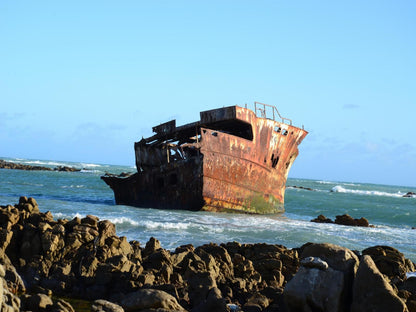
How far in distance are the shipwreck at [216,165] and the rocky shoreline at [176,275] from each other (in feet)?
26.0

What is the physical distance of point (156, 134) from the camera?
62.4 feet

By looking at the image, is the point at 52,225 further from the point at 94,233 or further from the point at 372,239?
the point at 372,239

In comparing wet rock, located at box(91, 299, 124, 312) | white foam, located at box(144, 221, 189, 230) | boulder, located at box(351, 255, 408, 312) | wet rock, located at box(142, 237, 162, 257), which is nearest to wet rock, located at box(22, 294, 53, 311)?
wet rock, located at box(91, 299, 124, 312)

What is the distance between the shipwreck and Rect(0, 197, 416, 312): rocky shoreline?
794 centimetres

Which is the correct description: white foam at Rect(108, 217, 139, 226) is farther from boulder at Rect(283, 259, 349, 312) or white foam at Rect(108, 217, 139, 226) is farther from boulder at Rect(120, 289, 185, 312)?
boulder at Rect(283, 259, 349, 312)

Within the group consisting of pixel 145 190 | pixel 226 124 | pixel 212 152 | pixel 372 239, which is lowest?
pixel 372 239

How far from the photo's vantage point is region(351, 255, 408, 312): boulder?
436 cm

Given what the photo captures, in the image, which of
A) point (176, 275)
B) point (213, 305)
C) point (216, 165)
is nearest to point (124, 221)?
point (216, 165)

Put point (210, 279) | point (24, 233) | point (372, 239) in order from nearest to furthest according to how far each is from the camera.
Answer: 1. point (210, 279)
2. point (24, 233)
3. point (372, 239)

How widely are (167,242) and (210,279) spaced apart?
14.4 ft

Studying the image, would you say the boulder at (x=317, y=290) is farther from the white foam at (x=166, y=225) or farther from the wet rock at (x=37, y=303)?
the white foam at (x=166, y=225)

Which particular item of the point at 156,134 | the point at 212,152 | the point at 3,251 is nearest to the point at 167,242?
the point at 3,251

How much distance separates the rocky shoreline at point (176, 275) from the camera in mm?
4559

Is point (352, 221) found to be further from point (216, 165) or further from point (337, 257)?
point (337, 257)
